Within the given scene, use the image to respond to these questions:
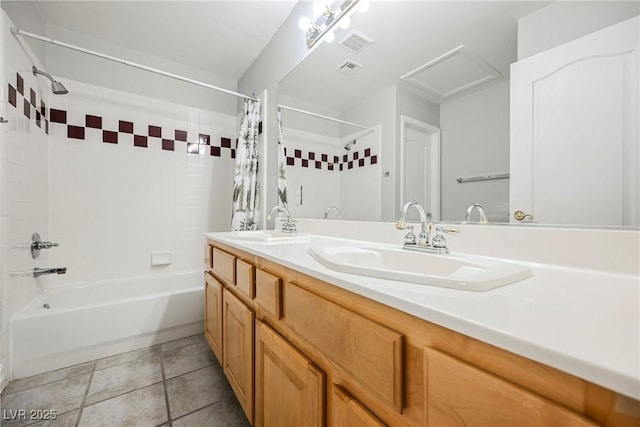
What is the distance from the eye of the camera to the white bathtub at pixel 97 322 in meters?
1.43

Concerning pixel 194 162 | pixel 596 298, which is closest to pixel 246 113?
pixel 194 162

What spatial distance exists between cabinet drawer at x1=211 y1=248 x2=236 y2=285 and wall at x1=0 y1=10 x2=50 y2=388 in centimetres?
104

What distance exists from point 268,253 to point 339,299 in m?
0.39

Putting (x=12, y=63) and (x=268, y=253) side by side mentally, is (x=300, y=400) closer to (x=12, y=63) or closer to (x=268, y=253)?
(x=268, y=253)

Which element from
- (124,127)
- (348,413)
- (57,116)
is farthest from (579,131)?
(57,116)

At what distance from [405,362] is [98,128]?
2709 millimetres

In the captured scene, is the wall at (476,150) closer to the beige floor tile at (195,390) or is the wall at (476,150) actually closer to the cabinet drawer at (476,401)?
the cabinet drawer at (476,401)

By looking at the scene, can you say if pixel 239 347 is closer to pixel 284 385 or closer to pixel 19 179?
pixel 284 385

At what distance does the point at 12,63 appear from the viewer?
1.45 m

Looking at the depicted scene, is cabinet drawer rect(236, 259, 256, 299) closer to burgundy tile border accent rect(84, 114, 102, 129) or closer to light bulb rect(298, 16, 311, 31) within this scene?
light bulb rect(298, 16, 311, 31)

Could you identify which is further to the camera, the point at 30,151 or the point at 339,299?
the point at 30,151

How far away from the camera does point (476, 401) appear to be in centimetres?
32

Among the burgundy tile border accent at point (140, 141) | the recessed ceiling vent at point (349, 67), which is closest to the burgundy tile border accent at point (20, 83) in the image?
the burgundy tile border accent at point (140, 141)

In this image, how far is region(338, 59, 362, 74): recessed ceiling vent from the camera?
4.32 feet
